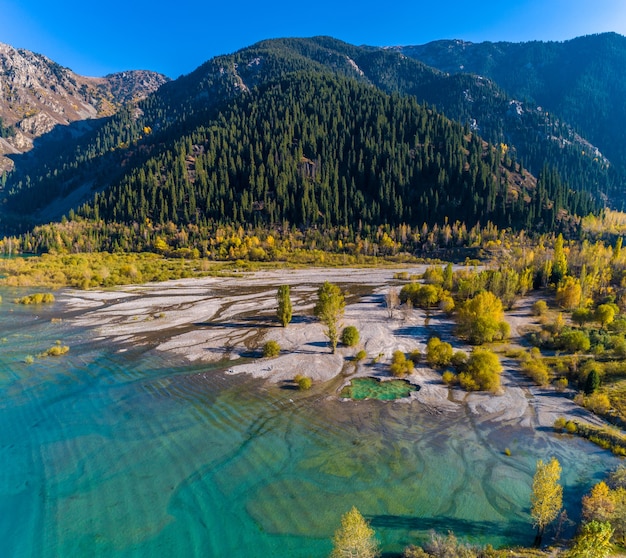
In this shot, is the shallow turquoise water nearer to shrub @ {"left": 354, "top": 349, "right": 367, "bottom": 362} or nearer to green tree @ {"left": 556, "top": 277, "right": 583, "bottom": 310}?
shrub @ {"left": 354, "top": 349, "right": 367, "bottom": 362}

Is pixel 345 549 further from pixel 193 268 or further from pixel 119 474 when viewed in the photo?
pixel 193 268

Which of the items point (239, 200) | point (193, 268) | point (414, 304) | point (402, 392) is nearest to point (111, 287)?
point (193, 268)

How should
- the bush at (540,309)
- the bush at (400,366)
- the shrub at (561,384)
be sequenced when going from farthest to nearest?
the bush at (540,309), the bush at (400,366), the shrub at (561,384)

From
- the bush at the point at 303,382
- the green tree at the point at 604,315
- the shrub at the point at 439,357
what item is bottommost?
the bush at the point at 303,382

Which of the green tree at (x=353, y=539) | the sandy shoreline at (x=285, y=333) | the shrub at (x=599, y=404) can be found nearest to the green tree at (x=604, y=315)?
the sandy shoreline at (x=285, y=333)

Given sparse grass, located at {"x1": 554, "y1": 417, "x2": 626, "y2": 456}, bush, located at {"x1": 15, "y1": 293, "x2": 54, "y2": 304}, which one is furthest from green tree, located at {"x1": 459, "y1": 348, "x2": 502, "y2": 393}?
bush, located at {"x1": 15, "y1": 293, "x2": 54, "y2": 304}

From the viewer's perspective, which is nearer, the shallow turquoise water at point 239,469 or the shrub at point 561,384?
the shallow turquoise water at point 239,469

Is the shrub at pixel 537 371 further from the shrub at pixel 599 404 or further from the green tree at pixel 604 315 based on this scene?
the green tree at pixel 604 315
